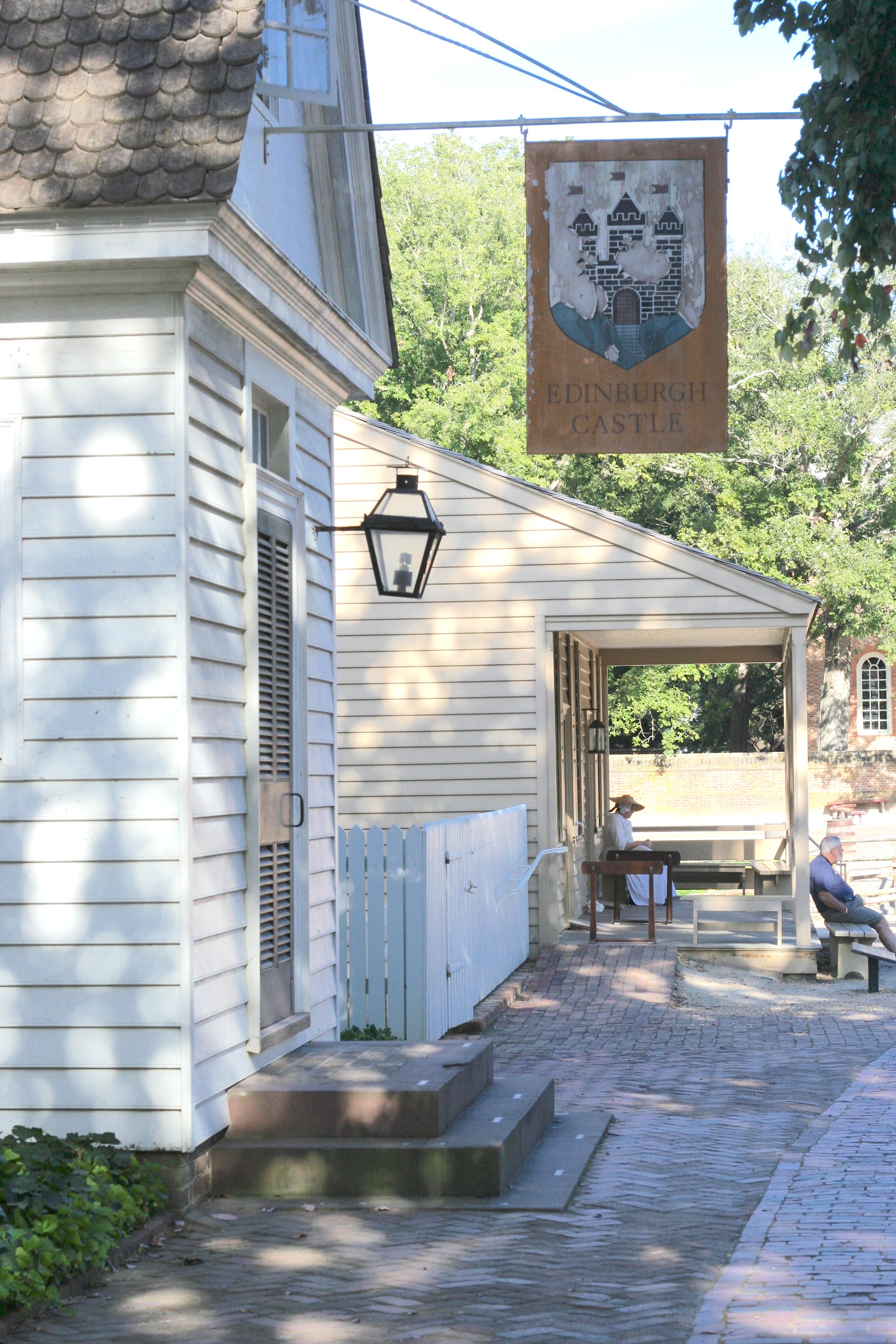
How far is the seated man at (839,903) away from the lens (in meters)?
15.4

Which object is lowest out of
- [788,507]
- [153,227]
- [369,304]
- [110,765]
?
[110,765]

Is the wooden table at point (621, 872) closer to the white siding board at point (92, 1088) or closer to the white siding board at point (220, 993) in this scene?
the white siding board at point (220, 993)

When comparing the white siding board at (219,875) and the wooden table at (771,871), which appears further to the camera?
the wooden table at (771,871)

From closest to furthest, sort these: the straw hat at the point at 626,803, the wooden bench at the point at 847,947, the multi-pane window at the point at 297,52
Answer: the multi-pane window at the point at 297,52 → the wooden bench at the point at 847,947 → the straw hat at the point at 626,803

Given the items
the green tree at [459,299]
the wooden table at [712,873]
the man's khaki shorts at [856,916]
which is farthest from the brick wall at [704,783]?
the man's khaki shorts at [856,916]

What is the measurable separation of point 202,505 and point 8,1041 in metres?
2.26

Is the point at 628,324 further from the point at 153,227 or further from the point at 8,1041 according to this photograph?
the point at 8,1041

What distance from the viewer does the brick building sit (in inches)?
1928

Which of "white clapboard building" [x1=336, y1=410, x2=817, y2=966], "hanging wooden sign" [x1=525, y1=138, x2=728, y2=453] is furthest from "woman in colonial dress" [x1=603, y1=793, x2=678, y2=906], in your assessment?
"hanging wooden sign" [x1=525, y1=138, x2=728, y2=453]

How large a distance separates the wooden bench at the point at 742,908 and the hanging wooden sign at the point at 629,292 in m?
8.51

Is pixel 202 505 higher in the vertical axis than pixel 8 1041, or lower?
higher

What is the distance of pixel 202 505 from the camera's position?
642cm

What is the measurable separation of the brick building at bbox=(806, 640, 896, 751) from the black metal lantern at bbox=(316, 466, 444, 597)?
4179cm

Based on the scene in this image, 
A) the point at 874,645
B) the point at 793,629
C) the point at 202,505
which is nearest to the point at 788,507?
the point at 874,645
